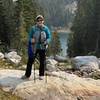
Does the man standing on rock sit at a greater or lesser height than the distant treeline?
lesser

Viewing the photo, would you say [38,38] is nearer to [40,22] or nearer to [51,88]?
[40,22]

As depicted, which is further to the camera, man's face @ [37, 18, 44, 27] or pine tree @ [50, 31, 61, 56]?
pine tree @ [50, 31, 61, 56]

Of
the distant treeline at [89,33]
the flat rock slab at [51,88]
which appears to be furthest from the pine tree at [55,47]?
the flat rock slab at [51,88]

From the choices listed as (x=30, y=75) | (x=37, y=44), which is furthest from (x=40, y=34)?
(x=30, y=75)

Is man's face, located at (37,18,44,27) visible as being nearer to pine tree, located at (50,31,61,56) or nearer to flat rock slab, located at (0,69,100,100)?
flat rock slab, located at (0,69,100,100)

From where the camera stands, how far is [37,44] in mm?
12141

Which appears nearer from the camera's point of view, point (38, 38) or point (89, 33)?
point (38, 38)

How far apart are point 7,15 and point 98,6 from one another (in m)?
14.6

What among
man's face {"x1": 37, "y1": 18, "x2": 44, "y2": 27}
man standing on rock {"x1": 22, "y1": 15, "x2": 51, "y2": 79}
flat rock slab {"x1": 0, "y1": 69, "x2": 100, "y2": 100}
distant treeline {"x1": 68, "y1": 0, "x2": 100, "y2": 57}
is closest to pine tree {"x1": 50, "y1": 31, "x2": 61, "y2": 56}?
distant treeline {"x1": 68, "y1": 0, "x2": 100, "y2": 57}

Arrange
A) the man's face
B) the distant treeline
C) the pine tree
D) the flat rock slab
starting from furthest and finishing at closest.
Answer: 1. the pine tree
2. the distant treeline
3. the man's face
4. the flat rock slab

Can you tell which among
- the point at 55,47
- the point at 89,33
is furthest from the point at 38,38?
the point at 55,47

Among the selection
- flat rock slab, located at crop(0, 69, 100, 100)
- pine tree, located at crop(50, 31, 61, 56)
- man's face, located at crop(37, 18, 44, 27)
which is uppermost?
pine tree, located at crop(50, 31, 61, 56)

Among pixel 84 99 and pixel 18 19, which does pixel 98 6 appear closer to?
pixel 18 19

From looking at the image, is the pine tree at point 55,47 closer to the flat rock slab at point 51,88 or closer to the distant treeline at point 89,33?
the distant treeline at point 89,33
